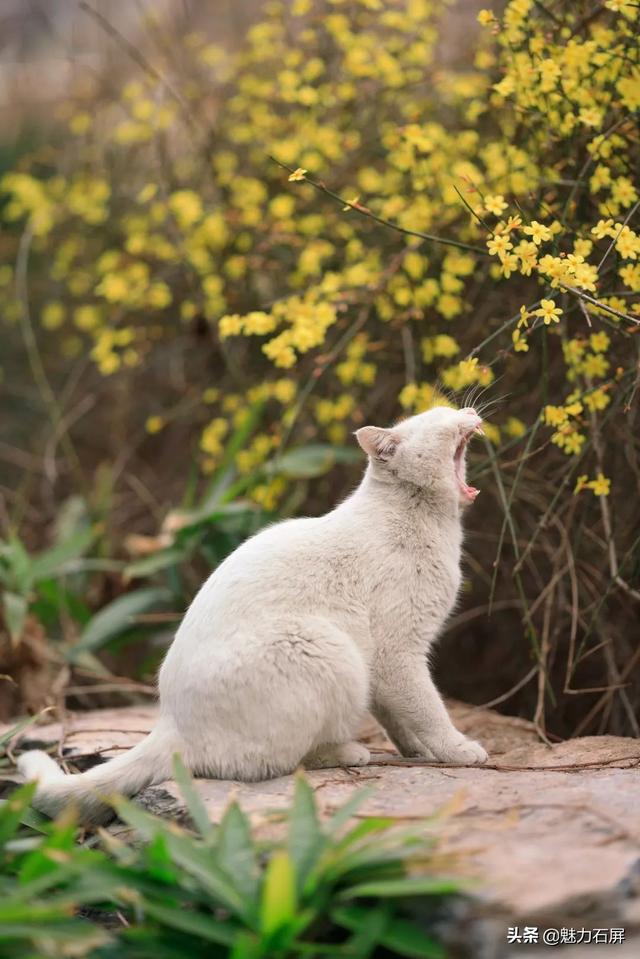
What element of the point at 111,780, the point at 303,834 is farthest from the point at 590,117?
the point at 111,780

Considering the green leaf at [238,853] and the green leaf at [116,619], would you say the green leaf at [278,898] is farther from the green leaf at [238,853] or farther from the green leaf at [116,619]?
the green leaf at [116,619]

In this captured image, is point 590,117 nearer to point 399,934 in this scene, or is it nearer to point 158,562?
point 399,934

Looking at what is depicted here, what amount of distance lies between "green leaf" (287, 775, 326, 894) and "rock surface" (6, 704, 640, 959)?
8.0 inches

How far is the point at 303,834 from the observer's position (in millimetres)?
2275

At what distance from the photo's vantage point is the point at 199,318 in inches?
233

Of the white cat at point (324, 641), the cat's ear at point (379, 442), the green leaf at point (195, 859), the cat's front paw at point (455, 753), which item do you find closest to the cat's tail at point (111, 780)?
the white cat at point (324, 641)

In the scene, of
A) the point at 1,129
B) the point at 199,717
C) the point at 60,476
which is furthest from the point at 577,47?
the point at 1,129

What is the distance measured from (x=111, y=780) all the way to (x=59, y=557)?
2034mm

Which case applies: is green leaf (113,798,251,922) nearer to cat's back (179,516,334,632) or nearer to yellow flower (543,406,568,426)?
cat's back (179,516,334,632)

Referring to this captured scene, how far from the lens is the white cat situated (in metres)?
2.79

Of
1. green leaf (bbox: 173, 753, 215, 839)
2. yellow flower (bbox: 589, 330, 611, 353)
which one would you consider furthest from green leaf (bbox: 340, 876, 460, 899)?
yellow flower (bbox: 589, 330, 611, 353)

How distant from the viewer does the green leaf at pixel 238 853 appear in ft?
7.18

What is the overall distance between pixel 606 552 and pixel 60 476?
4.27 meters

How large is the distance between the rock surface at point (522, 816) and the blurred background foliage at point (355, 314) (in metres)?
0.59
